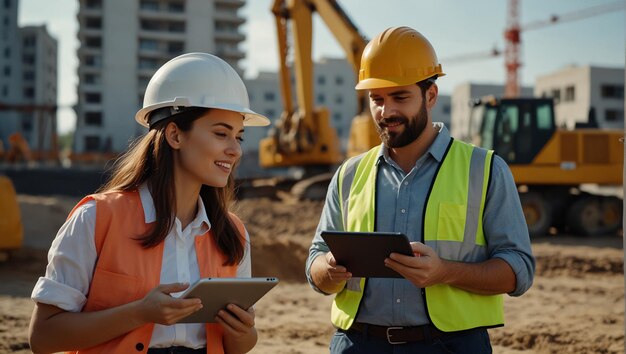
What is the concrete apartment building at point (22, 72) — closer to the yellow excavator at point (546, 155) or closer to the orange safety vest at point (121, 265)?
the yellow excavator at point (546, 155)

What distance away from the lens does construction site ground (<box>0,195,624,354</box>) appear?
6770 millimetres

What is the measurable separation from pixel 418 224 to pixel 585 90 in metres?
63.2

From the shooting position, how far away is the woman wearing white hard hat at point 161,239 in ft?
6.88

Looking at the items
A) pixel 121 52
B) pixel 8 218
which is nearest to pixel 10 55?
pixel 121 52

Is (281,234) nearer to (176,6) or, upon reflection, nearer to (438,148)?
(438,148)

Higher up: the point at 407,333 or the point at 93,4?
the point at 93,4

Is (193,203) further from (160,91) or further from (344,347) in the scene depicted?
(344,347)

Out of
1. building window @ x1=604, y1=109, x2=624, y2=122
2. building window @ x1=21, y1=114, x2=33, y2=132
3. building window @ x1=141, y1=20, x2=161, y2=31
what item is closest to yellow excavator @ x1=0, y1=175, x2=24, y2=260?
building window @ x1=141, y1=20, x2=161, y2=31

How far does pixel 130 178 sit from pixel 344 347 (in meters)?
1.14

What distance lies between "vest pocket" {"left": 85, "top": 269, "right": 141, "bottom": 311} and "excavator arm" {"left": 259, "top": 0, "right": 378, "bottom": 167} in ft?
45.5

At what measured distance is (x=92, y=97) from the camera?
57656 mm

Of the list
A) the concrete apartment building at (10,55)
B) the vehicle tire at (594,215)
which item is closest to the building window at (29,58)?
the concrete apartment building at (10,55)

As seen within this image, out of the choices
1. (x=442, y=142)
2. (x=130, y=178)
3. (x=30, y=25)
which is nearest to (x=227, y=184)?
(x=130, y=178)

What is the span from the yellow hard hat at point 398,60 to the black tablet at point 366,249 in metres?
0.73
